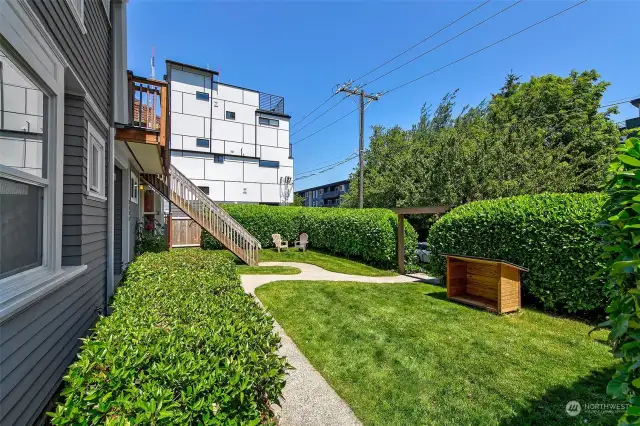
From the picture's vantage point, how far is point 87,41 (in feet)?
10.9

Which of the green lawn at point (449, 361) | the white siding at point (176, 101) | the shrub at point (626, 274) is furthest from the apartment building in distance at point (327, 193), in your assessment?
the shrub at point (626, 274)

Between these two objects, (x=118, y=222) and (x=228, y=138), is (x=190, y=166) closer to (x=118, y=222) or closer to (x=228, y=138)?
(x=228, y=138)

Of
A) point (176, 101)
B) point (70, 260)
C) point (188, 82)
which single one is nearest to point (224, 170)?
point (176, 101)

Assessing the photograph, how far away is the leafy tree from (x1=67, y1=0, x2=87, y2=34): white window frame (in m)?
6.67

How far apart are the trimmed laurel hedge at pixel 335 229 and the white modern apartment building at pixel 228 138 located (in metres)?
6.33

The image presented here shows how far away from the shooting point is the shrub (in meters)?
1.35

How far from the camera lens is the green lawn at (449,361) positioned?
275 centimetres

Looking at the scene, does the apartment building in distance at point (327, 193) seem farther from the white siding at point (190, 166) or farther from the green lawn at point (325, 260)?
the green lawn at point (325, 260)

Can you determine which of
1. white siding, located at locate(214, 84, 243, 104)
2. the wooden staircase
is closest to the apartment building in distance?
white siding, located at locate(214, 84, 243, 104)

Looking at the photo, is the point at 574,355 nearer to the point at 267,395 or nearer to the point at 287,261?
the point at 267,395

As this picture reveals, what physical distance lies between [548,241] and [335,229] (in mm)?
8352

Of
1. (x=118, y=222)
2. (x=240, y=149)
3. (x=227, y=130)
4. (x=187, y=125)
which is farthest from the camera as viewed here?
(x=240, y=149)

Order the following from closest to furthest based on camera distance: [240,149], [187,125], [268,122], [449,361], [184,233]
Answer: [449,361] → [184,233] → [187,125] → [240,149] → [268,122]

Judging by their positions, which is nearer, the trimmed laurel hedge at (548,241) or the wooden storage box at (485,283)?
the trimmed laurel hedge at (548,241)
